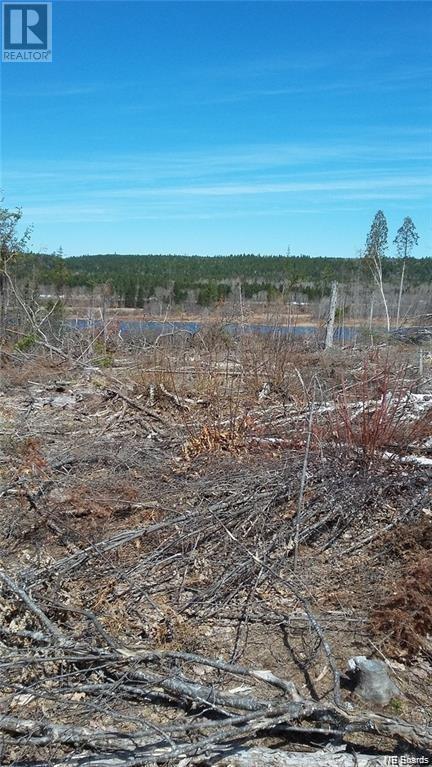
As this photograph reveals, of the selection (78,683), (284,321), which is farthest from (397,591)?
(284,321)

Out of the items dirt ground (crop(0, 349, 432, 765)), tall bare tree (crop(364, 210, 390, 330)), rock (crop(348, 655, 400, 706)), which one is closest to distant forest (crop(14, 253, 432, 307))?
tall bare tree (crop(364, 210, 390, 330))

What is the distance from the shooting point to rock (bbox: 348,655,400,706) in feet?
8.02

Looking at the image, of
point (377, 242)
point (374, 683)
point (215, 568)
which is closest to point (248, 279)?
point (377, 242)

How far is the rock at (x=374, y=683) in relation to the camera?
8.02 ft

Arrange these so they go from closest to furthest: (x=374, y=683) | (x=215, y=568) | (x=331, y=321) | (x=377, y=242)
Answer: (x=374, y=683) → (x=215, y=568) → (x=331, y=321) → (x=377, y=242)

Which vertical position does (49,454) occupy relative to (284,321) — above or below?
below

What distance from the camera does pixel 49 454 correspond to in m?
5.09

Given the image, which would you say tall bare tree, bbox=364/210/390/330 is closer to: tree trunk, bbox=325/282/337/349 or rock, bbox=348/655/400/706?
tree trunk, bbox=325/282/337/349

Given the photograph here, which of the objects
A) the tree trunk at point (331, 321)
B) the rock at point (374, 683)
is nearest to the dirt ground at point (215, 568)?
the rock at point (374, 683)

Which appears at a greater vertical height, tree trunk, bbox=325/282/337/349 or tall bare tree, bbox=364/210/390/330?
tall bare tree, bbox=364/210/390/330

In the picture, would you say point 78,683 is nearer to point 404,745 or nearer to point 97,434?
point 404,745

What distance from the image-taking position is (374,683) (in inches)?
96.8

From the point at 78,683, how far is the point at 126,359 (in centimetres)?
672

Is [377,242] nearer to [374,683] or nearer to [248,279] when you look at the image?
[248,279]
